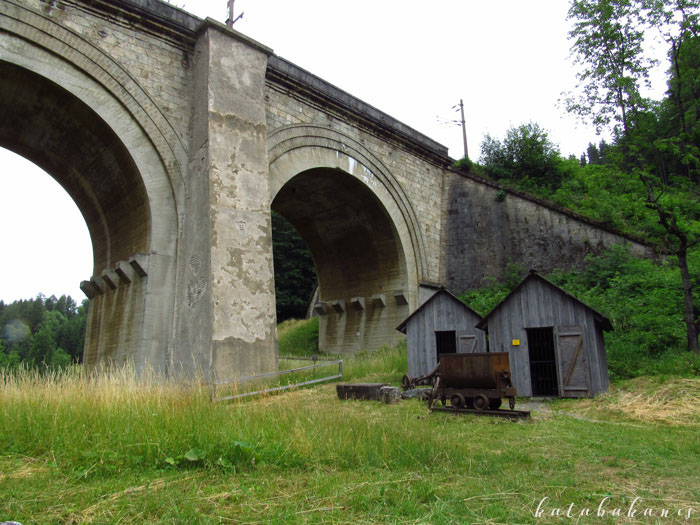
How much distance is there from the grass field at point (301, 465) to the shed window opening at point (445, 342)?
4.76 m

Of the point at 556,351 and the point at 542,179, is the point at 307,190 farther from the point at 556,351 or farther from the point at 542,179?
the point at 542,179

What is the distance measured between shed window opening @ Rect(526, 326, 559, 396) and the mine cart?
2192mm

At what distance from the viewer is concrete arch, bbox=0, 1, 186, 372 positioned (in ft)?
29.0

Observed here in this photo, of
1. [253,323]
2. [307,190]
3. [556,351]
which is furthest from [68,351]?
[556,351]

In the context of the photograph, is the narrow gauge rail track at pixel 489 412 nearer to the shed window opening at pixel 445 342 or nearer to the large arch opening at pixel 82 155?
the shed window opening at pixel 445 342

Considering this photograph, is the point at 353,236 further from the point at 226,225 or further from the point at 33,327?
the point at 33,327

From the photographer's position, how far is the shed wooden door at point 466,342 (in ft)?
34.9

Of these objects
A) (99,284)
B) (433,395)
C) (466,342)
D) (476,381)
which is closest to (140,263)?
(99,284)

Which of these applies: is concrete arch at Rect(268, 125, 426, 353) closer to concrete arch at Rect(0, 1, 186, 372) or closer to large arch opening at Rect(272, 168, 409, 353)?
large arch opening at Rect(272, 168, 409, 353)

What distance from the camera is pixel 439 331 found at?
11203 mm

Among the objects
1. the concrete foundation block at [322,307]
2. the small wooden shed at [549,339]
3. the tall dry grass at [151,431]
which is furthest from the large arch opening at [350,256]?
the tall dry grass at [151,431]

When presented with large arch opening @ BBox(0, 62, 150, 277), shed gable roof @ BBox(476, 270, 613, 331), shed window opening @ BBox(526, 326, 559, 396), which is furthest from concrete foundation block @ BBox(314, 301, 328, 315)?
shed window opening @ BBox(526, 326, 559, 396)

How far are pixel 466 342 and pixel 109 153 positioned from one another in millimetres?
8394

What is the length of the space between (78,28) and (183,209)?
3.86 meters
